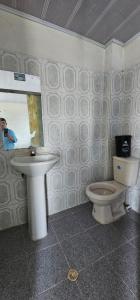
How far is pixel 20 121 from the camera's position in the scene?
146 cm

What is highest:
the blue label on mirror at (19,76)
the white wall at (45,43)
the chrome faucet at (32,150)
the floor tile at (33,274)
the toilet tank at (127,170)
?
the white wall at (45,43)

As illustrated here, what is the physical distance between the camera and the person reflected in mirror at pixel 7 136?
1378 millimetres

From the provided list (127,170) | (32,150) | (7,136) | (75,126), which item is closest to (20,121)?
(7,136)

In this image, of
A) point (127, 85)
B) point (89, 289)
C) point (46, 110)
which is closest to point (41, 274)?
point (89, 289)

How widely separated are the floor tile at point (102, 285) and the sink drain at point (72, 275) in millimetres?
32

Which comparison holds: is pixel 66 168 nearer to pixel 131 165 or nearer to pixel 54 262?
pixel 131 165

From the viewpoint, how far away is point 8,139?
4.65 feet

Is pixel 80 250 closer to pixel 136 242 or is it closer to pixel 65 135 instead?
pixel 136 242

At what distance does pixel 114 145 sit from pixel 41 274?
1585 millimetres

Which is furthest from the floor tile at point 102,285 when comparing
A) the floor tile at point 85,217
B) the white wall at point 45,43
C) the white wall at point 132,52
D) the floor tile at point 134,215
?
the white wall at point 132,52

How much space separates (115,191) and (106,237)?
48cm

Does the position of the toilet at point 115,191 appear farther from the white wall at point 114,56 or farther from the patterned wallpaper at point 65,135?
the white wall at point 114,56

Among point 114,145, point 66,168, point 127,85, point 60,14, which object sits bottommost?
point 66,168

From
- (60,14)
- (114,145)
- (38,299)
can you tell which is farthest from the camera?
→ (114,145)
